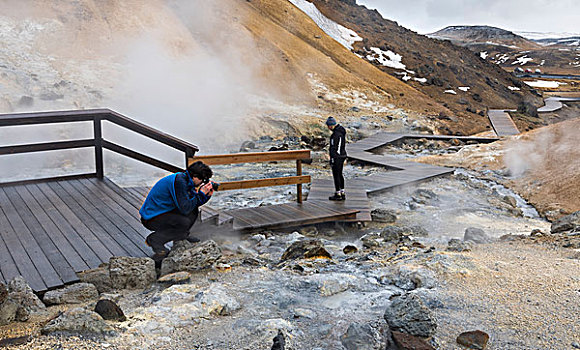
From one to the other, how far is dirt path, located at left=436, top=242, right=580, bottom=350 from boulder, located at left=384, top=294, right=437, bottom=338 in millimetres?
116

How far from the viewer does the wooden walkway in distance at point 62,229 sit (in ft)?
14.3

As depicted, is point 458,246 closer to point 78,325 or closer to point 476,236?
point 476,236

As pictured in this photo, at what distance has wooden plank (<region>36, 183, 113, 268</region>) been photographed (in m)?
4.66

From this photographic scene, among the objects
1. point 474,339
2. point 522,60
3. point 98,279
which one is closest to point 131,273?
point 98,279

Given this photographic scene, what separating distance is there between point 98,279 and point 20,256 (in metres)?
0.88

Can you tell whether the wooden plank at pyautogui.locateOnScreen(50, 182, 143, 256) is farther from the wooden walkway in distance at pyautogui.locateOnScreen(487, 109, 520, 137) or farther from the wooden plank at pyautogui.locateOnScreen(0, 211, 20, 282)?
the wooden walkway in distance at pyautogui.locateOnScreen(487, 109, 520, 137)

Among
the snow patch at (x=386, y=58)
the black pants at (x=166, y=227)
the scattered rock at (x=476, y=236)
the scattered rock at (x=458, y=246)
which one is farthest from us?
the snow patch at (x=386, y=58)

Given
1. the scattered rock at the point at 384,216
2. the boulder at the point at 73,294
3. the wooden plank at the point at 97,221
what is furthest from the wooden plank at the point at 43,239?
the scattered rock at the point at 384,216

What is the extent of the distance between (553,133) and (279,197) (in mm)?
9064

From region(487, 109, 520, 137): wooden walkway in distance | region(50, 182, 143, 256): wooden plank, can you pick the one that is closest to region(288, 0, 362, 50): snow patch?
region(487, 109, 520, 137): wooden walkway in distance

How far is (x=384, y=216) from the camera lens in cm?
862

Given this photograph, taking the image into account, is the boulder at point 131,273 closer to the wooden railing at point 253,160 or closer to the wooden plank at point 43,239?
the wooden plank at point 43,239

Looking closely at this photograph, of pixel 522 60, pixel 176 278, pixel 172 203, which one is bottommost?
pixel 176 278

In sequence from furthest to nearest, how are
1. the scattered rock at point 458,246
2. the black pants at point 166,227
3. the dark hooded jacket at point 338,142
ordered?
the dark hooded jacket at point 338,142, the scattered rock at point 458,246, the black pants at point 166,227
